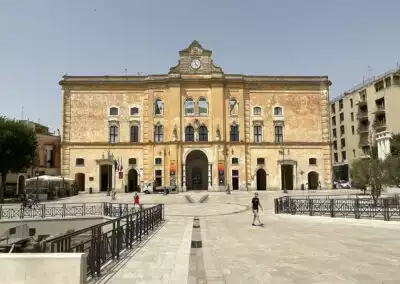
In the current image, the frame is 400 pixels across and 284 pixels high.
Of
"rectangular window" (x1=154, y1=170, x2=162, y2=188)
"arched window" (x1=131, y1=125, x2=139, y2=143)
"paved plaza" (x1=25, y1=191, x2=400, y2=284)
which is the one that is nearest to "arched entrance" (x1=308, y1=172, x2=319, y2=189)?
"rectangular window" (x1=154, y1=170, x2=162, y2=188)

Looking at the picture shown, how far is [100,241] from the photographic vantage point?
8.47 metres

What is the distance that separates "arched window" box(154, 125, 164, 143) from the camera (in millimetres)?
51562

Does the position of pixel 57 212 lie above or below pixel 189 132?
below

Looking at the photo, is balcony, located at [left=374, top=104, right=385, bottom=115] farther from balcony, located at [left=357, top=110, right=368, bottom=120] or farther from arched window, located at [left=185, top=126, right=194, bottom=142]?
arched window, located at [left=185, top=126, right=194, bottom=142]

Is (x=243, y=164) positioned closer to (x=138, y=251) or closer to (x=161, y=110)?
(x=161, y=110)

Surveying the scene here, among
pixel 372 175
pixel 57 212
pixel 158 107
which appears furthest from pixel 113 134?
pixel 372 175

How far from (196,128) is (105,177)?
14.0 meters

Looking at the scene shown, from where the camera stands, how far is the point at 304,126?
52.5 m

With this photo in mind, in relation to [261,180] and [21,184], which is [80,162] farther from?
[261,180]

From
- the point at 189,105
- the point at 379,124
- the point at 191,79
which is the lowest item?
the point at 379,124

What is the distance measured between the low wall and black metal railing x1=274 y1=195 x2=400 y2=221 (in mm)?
16306

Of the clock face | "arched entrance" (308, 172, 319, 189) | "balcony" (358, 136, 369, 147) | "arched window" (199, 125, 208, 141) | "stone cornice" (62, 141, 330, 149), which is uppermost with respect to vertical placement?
the clock face

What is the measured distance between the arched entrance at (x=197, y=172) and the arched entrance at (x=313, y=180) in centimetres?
1420

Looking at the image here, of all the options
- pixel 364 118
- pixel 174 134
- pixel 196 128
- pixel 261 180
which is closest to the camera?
pixel 174 134
